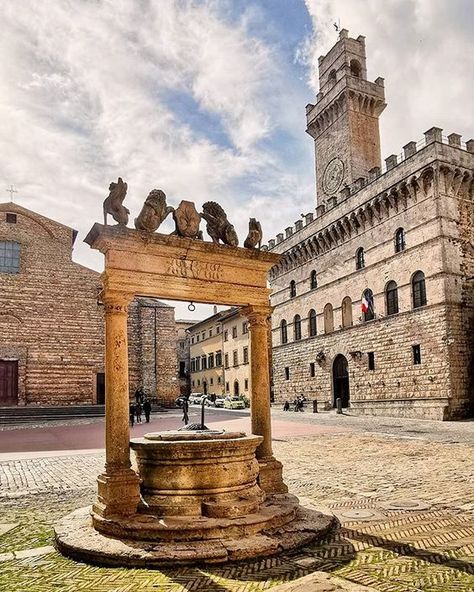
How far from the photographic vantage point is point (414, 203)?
25891mm

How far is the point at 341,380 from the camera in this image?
32219 millimetres

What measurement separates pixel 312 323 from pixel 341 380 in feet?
15.9

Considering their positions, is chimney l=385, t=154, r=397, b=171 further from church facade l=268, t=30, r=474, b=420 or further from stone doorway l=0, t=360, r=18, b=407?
stone doorway l=0, t=360, r=18, b=407

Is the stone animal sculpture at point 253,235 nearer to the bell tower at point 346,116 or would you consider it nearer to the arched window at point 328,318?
the arched window at point 328,318

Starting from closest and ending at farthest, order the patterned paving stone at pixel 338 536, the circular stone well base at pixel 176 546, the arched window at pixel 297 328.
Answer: the patterned paving stone at pixel 338 536 < the circular stone well base at pixel 176 546 < the arched window at pixel 297 328

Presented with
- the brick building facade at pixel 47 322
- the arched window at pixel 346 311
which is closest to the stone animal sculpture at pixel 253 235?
the arched window at pixel 346 311

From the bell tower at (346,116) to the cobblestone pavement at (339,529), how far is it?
26602 mm

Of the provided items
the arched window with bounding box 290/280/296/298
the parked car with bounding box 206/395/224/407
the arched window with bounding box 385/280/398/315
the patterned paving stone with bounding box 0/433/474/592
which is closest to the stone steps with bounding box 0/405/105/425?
the parked car with bounding box 206/395/224/407

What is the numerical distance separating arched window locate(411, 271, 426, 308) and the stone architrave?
768 inches

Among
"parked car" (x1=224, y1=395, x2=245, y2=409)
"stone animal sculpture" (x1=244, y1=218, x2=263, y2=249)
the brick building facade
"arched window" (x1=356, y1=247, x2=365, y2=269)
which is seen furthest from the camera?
"parked car" (x1=224, y1=395, x2=245, y2=409)

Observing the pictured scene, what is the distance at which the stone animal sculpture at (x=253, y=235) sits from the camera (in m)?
7.55

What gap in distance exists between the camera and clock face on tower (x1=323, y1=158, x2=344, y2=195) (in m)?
35.7

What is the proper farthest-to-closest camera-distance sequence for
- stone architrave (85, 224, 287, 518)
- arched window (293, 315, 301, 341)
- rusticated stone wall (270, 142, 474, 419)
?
1. arched window (293, 315, 301, 341)
2. rusticated stone wall (270, 142, 474, 419)
3. stone architrave (85, 224, 287, 518)

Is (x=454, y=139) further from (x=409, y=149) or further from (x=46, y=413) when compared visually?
(x=46, y=413)
